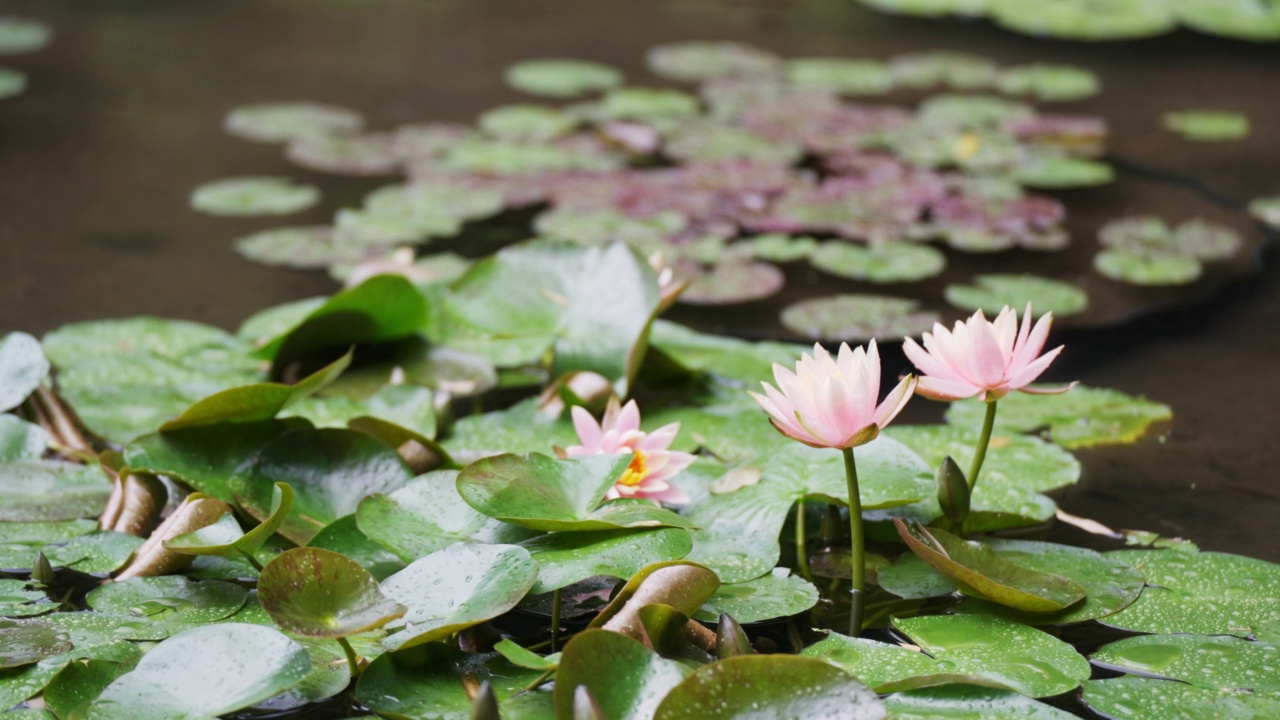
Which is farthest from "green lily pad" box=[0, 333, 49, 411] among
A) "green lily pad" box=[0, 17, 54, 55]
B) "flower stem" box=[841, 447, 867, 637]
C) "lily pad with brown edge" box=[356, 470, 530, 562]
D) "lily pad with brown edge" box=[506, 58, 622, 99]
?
"green lily pad" box=[0, 17, 54, 55]

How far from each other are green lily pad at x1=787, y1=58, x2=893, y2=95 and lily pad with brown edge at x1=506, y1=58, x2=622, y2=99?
56cm

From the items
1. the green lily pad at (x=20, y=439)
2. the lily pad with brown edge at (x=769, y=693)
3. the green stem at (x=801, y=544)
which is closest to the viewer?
the lily pad with brown edge at (x=769, y=693)

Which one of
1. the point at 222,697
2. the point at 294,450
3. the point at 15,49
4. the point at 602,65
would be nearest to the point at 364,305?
the point at 294,450

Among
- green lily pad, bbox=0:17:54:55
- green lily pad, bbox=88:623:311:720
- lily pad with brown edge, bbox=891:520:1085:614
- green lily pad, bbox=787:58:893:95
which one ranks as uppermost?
green lily pad, bbox=0:17:54:55

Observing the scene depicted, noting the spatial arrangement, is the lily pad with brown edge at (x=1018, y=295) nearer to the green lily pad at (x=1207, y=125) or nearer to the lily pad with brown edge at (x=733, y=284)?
the lily pad with brown edge at (x=733, y=284)

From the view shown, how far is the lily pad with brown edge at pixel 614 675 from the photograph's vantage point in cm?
86

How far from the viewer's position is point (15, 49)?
3.51m

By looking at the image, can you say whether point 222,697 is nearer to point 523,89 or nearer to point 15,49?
point 523,89

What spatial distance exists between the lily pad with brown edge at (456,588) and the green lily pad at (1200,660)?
0.54 metres

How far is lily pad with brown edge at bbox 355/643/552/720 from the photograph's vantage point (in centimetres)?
94

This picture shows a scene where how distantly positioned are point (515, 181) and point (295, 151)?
58cm

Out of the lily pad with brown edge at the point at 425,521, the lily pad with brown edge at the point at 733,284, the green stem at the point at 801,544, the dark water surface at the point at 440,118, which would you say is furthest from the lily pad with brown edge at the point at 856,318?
the lily pad with brown edge at the point at 425,521

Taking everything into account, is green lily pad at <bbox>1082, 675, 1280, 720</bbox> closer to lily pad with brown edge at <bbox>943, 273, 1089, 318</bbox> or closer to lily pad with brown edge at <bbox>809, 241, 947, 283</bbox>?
lily pad with brown edge at <bbox>943, 273, 1089, 318</bbox>

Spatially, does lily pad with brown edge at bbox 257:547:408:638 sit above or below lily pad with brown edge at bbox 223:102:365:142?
below
